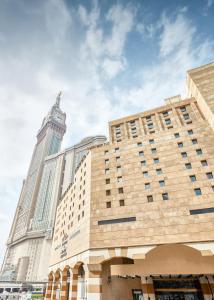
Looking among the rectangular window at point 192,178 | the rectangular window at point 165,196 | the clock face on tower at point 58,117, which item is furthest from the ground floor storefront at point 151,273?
the clock face on tower at point 58,117

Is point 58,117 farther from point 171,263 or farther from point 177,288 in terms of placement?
point 171,263

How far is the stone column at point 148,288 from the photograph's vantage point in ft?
79.6

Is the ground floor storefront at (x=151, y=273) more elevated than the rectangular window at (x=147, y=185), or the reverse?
the rectangular window at (x=147, y=185)

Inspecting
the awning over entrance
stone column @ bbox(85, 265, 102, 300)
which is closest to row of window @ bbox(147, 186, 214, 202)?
the awning over entrance

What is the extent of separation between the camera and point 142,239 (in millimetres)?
23000

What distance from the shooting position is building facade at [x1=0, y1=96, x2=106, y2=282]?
86938 millimetres

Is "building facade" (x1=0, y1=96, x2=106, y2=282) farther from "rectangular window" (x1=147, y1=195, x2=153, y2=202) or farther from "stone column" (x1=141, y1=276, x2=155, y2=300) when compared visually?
"stone column" (x1=141, y1=276, x2=155, y2=300)

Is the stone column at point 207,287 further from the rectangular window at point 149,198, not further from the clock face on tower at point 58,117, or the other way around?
the clock face on tower at point 58,117

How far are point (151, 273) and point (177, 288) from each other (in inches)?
256

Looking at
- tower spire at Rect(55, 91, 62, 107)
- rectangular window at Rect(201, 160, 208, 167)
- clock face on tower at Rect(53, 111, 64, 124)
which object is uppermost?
tower spire at Rect(55, 91, 62, 107)

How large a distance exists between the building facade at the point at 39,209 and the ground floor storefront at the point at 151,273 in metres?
57.6

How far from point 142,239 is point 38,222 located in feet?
298

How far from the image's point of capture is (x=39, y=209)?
343ft

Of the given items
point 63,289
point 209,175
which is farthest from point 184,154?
point 63,289
